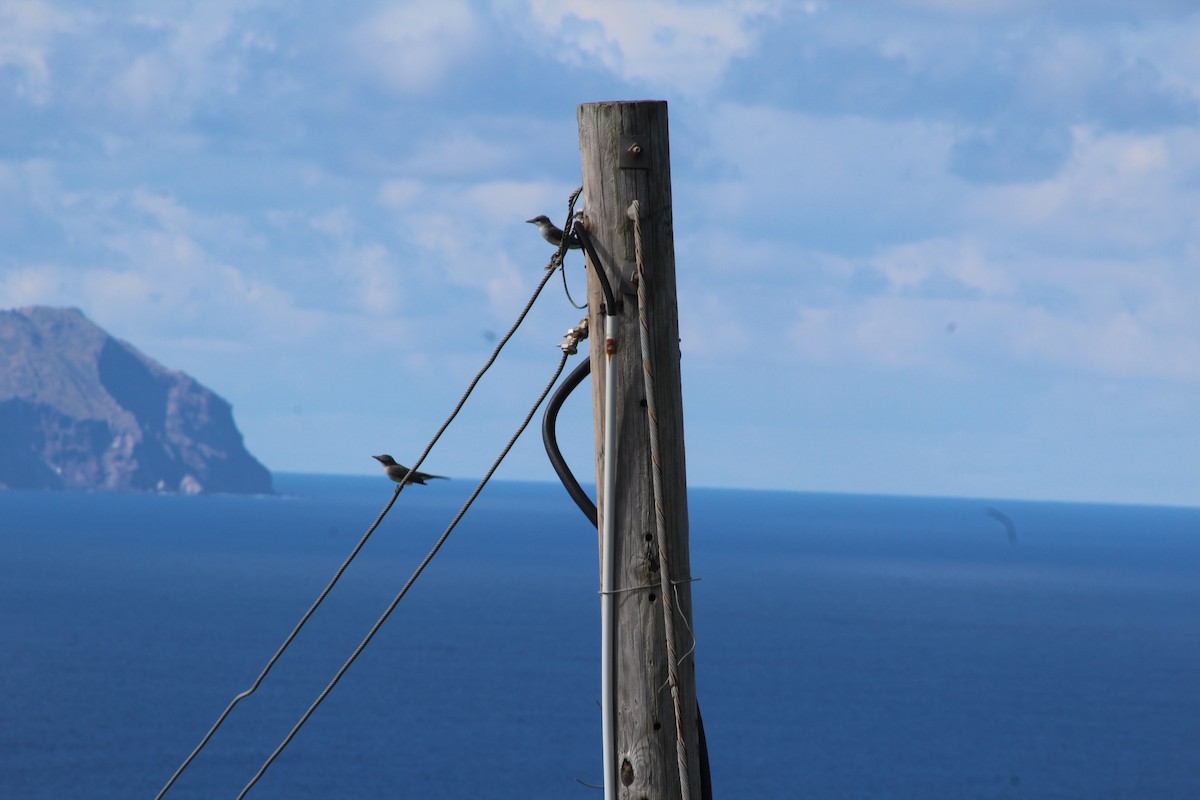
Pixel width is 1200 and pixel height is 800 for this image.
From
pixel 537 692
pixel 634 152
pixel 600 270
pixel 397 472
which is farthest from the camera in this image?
pixel 537 692

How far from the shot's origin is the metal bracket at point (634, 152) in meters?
5.07

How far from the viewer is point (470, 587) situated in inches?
6688

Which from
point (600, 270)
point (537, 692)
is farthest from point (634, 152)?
point (537, 692)

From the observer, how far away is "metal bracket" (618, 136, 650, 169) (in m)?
5.07

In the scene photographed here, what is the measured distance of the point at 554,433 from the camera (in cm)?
575

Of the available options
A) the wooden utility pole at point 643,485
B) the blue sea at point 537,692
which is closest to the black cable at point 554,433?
the wooden utility pole at point 643,485

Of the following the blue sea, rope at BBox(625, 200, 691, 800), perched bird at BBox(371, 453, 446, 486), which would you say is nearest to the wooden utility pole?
rope at BBox(625, 200, 691, 800)

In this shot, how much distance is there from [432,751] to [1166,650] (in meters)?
86.7

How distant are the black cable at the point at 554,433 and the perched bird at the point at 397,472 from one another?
2.19 ft

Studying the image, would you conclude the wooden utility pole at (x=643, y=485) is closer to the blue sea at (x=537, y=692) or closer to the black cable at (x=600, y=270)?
the black cable at (x=600, y=270)

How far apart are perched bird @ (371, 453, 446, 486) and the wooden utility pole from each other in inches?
49.8

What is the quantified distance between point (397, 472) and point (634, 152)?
2.11 m

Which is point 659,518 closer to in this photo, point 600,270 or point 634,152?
point 600,270

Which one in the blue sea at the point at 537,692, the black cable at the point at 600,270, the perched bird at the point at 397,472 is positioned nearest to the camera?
the black cable at the point at 600,270
